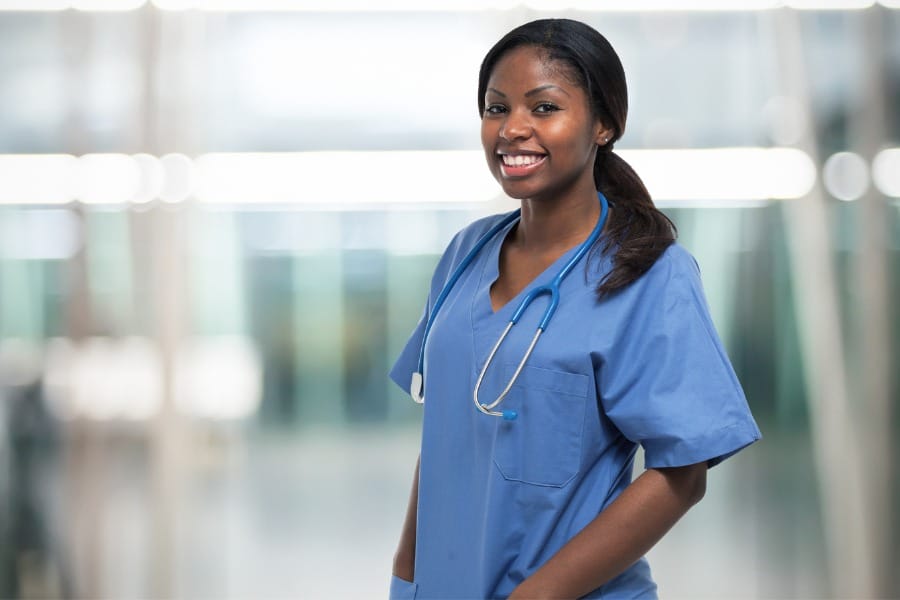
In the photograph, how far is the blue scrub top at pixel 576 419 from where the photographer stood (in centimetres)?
97

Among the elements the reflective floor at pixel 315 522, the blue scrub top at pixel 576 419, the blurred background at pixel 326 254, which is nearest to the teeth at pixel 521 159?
the blue scrub top at pixel 576 419

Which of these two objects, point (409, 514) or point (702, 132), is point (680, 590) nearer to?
point (702, 132)

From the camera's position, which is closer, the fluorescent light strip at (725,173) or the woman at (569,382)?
the woman at (569,382)

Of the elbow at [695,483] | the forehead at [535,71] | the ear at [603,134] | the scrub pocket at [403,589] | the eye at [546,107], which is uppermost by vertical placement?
the forehead at [535,71]

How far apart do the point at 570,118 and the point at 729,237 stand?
1624 mm

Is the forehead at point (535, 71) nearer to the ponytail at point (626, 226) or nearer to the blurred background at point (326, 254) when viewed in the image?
the ponytail at point (626, 226)

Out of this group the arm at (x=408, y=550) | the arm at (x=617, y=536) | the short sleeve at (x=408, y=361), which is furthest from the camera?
the short sleeve at (x=408, y=361)

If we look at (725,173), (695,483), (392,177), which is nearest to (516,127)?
(695,483)

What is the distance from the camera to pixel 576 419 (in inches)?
39.1

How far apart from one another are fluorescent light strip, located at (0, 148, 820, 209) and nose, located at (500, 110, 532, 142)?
142 centimetres

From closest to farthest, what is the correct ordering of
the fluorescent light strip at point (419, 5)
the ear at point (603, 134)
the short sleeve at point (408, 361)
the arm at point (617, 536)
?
the arm at point (617, 536), the ear at point (603, 134), the short sleeve at point (408, 361), the fluorescent light strip at point (419, 5)

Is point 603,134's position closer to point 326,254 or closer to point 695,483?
point 695,483

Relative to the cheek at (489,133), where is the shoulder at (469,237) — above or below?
below

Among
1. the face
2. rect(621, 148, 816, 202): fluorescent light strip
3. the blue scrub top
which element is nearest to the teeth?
the face
